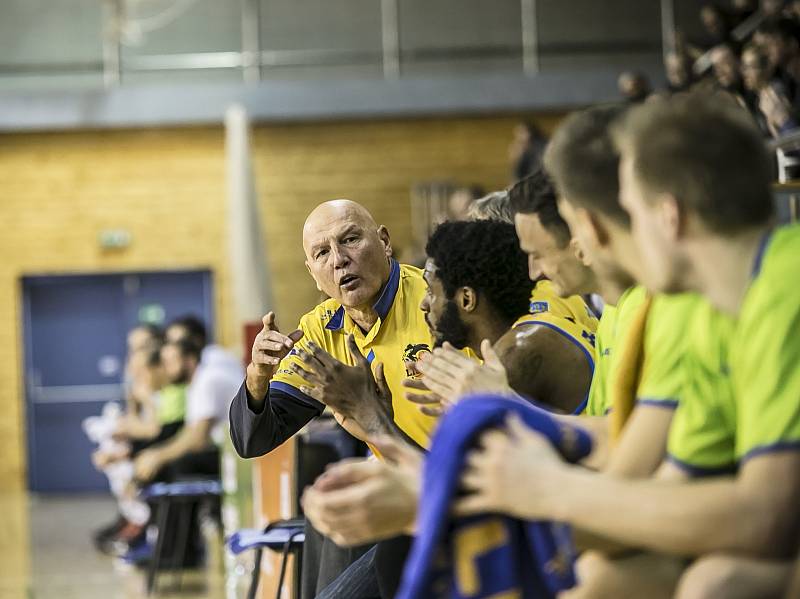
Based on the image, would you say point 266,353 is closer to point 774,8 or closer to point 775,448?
point 775,448

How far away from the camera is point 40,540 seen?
1075cm

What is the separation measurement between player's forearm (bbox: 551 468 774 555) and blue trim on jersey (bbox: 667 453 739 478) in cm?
8

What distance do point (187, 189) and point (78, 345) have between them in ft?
7.62

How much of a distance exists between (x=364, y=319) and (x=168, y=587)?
4.86 metres

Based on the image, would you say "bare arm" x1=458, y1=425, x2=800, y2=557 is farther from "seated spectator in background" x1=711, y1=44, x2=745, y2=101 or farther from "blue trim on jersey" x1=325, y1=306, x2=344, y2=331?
"seated spectator in background" x1=711, y1=44, x2=745, y2=101


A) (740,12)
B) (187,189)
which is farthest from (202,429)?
(187,189)

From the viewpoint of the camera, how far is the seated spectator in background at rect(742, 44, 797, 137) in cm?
619

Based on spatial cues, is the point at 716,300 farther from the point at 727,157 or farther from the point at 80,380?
the point at 80,380

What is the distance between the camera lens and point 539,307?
3598 mm

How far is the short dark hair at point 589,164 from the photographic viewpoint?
6.56 feet

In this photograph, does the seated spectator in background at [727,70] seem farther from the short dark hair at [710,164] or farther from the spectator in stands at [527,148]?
the short dark hair at [710,164]

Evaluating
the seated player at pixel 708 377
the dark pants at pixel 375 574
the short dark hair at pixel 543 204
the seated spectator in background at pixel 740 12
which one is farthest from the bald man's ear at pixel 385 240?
the seated spectator in background at pixel 740 12

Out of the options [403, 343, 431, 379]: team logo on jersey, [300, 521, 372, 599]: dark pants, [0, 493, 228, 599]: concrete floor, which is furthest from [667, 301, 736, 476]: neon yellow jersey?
[0, 493, 228, 599]: concrete floor

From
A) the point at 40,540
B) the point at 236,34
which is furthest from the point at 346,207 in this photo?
the point at 236,34
